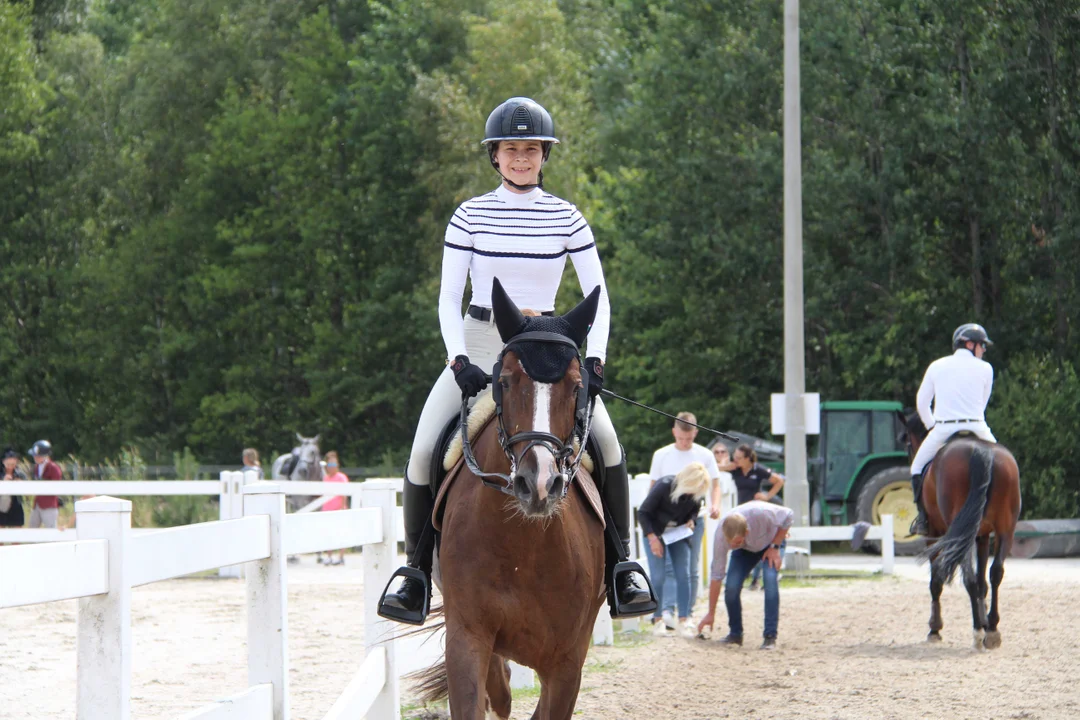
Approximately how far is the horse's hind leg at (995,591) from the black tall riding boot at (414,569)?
7327 mm

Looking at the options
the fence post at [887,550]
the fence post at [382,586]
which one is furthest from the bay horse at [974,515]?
the fence post at [887,550]

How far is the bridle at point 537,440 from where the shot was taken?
5.14 metres

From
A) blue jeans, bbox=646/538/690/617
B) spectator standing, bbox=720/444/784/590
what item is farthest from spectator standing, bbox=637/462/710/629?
spectator standing, bbox=720/444/784/590

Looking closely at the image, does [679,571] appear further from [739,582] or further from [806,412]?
[806,412]

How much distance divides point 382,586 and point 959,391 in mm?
6574

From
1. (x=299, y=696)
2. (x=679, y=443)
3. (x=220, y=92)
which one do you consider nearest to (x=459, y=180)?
(x=220, y=92)

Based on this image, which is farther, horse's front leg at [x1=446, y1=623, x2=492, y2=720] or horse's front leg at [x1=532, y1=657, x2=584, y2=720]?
horse's front leg at [x1=532, y1=657, x2=584, y2=720]

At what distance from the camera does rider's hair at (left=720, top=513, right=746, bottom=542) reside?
12.3 meters

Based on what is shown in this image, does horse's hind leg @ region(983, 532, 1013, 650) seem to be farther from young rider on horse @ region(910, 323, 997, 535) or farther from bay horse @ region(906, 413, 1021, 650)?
young rider on horse @ region(910, 323, 997, 535)

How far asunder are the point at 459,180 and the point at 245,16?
35.9ft

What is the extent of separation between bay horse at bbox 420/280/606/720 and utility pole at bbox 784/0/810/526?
15.3 metres

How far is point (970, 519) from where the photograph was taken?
1234 cm

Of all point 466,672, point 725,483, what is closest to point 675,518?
point 725,483

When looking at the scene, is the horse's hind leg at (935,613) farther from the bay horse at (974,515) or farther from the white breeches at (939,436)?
the white breeches at (939,436)
